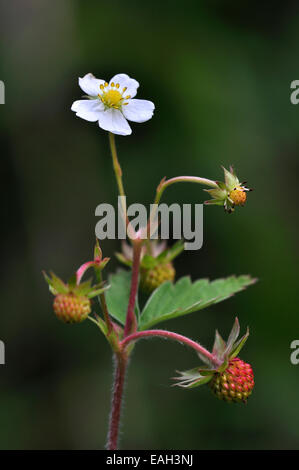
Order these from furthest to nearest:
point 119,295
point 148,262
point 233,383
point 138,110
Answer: point 119,295, point 148,262, point 138,110, point 233,383

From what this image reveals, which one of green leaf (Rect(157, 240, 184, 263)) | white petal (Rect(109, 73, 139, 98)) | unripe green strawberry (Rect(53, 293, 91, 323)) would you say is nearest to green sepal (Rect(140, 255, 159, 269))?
green leaf (Rect(157, 240, 184, 263))

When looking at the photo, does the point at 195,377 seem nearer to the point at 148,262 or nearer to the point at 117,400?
the point at 117,400

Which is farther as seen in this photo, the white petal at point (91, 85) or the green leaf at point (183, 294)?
the green leaf at point (183, 294)

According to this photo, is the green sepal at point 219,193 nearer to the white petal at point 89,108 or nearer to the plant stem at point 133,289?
the plant stem at point 133,289

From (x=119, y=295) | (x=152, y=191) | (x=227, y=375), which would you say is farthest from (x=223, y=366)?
(x=152, y=191)

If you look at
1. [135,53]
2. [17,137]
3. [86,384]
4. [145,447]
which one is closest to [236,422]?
[145,447]

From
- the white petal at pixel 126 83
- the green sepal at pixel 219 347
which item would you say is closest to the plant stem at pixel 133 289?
the green sepal at pixel 219 347
